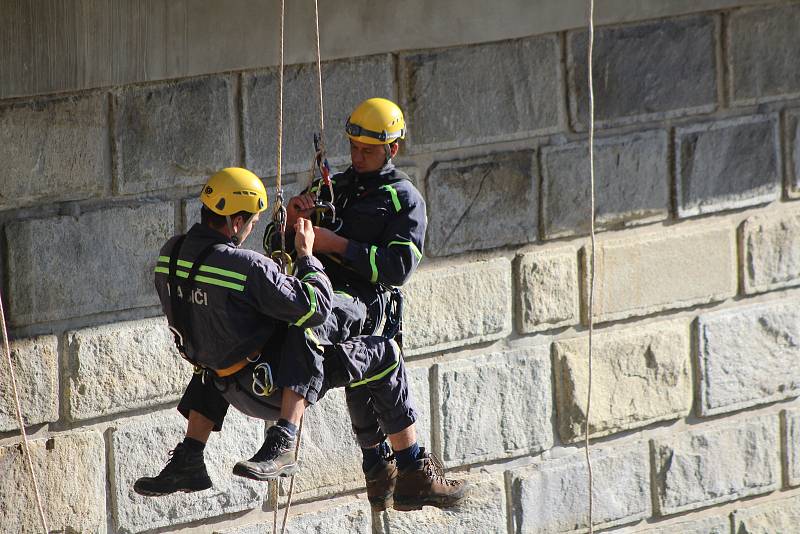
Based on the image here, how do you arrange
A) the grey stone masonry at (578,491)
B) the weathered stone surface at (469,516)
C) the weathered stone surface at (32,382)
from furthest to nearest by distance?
the grey stone masonry at (578,491) < the weathered stone surface at (469,516) < the weathered stone surface at (32,382)

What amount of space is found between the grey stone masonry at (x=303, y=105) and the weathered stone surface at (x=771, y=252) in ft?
7.00

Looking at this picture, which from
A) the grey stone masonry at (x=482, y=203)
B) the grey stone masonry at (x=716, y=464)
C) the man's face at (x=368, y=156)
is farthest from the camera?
the grey stone masonry at (x=716, y=464)

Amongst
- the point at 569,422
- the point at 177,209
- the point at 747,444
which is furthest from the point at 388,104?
the point at 747,444

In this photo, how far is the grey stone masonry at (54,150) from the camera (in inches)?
205

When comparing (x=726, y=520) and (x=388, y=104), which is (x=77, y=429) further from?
(x=726, y=520)

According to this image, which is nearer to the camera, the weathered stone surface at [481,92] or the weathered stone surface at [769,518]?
the weathered stone surface at [481,92]

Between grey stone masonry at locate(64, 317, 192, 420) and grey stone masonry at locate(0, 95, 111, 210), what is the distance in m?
0.54

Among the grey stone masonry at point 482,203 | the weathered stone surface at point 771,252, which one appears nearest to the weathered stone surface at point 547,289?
the grey stone masonry at point 482,203

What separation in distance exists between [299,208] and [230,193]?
12.0 inches

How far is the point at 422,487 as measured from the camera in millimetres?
5035

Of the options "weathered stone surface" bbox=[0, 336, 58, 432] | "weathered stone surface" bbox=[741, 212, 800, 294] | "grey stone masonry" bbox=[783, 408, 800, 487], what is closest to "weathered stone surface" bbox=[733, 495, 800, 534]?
"grey stone masonry" bbox=[783, 408, 800, 487]

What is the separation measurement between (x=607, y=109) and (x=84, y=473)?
9.15 feet

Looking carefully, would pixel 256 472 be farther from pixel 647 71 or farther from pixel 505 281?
pixel 647 71

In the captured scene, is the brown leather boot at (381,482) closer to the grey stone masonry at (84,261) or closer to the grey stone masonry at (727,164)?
the grey stone masonry at (84,261)
